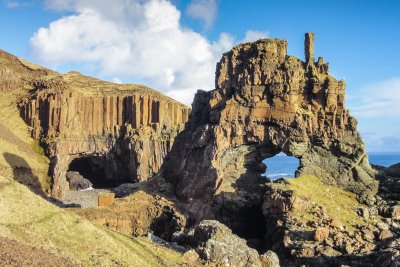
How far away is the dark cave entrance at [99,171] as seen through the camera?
115938mm

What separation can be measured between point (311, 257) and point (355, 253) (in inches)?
150

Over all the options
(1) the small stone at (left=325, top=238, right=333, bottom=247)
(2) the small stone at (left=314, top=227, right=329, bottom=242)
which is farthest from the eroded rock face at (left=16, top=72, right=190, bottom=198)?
(1) the small stone at (left=325, top=238, right=333, bottom=247)

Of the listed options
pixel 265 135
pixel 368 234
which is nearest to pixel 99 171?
pixel 265 135

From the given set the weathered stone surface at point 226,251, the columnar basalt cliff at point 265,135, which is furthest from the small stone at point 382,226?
the weathered stone surface at point 226,251

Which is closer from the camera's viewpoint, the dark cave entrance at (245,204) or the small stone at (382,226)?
the small stone at (382,226)

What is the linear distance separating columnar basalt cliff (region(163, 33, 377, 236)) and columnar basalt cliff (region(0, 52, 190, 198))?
150 feet

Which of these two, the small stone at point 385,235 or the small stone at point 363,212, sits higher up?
the small stone at point 363,212

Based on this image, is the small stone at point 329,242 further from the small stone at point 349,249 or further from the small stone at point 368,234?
the small stone at point 368,234

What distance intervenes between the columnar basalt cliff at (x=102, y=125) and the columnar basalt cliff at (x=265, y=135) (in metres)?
45.8

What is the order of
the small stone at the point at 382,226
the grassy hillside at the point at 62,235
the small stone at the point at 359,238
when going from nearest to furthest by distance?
the grassy hillside at the point at 62,235
the small stone at the point at 359,238
the small stone at the point at 382,226

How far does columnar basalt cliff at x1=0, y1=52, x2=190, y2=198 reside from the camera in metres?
109

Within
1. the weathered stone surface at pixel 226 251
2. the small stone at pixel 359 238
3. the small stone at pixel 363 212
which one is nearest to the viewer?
the weathered stone surface at pixel 226 251

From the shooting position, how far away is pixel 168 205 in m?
65.4

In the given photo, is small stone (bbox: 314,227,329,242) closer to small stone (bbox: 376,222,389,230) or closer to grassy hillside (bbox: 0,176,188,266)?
small stone (bbox: 376,222,389,230)
